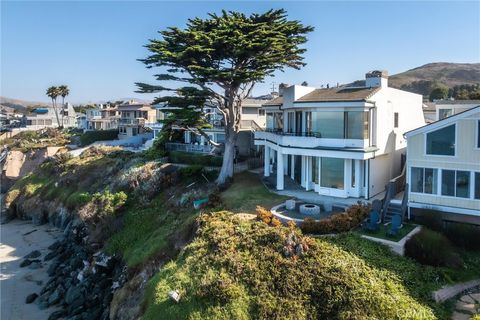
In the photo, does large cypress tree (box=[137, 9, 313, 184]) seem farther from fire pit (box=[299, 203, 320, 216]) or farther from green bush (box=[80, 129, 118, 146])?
green bush (box=[80, 129, 118, 146])

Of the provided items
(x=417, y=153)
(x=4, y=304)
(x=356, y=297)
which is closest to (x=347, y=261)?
(x=356, y=297)

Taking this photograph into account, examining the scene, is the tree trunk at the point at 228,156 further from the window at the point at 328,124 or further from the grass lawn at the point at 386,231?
the grass lawn at the point at 386,231

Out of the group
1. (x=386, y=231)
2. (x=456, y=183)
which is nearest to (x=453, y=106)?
(x=456, y=183)

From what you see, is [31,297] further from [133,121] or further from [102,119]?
[102,119]

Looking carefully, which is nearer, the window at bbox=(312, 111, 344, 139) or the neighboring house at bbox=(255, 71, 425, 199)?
the neighboring house at bbox=(255, 71, 425, 199)

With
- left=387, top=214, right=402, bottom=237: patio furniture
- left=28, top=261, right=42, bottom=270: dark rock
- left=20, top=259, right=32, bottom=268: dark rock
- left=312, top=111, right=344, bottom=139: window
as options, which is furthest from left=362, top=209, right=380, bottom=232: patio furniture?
left=20, top=259, right=32, bottom=268: dark rock
